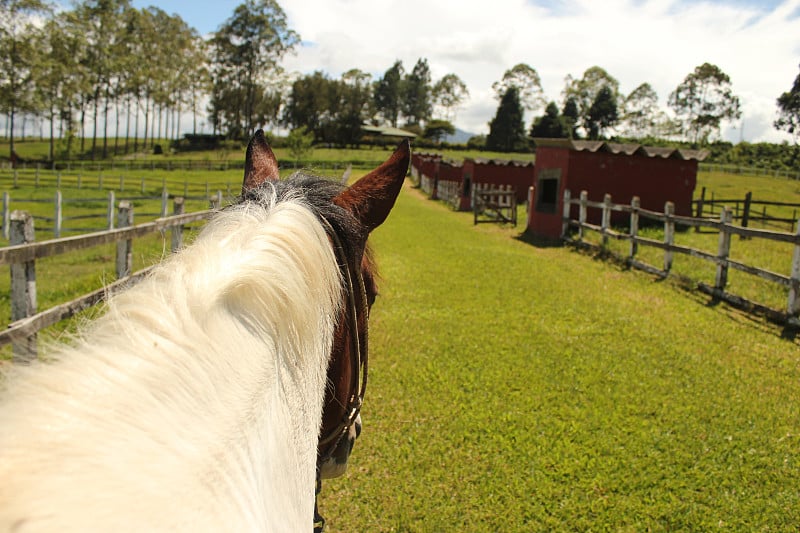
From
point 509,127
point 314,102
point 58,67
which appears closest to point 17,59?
point 58,67

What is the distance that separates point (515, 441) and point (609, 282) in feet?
20.1

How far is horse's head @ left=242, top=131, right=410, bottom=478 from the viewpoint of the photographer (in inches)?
55.2

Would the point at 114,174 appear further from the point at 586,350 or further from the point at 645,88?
the point at 645,88

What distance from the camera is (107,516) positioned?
2.00 ft

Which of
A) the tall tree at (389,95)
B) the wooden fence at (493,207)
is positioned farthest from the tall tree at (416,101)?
the wooden fence at (493,207)

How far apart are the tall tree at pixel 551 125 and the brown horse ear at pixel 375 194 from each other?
68465 mm

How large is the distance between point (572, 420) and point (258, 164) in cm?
353

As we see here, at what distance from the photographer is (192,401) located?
31.4 inches

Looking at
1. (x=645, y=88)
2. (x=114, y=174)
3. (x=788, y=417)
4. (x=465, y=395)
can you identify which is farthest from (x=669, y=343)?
(x=645, y=88)

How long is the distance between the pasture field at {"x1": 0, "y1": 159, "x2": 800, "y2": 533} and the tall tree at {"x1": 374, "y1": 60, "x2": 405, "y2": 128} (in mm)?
90114

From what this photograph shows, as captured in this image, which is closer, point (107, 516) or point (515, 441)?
point (107, 516)

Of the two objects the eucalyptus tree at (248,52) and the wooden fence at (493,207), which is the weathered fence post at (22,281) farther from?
the eucalyptus tree at (248,52)

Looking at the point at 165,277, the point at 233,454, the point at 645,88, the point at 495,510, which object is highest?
the point at 645,88

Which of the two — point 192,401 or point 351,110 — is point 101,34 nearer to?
point 351,110
